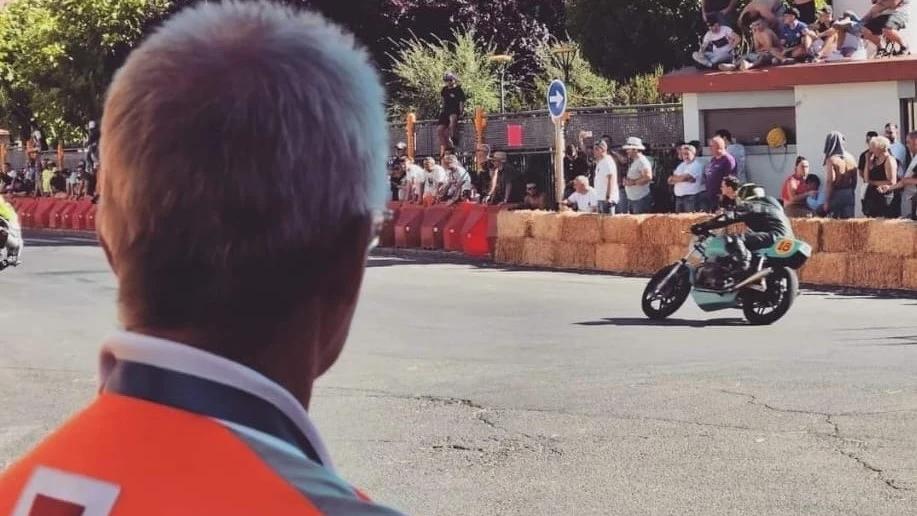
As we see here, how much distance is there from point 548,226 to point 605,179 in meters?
0.94

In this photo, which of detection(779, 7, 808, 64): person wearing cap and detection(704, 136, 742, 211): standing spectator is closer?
detection(704, 136, 742, 211): standing spectator

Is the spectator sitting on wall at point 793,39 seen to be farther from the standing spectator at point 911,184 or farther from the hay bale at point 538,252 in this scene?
the standing spectator at point 911,184

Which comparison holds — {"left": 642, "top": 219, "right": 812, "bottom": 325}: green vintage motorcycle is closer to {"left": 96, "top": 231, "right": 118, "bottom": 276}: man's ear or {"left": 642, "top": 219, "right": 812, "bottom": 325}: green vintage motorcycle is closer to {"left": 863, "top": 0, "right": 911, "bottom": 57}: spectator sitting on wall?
{"left": 863, "top": 0, "right": 911, "bottom": 57}: spectator sitting on wall

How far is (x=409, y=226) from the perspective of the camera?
2323 centimetres

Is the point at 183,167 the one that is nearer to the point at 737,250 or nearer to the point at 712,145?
the point at 737,250

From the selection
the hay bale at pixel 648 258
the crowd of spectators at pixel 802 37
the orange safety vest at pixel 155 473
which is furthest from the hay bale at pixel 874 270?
the orange safety vest at pixel 155 473

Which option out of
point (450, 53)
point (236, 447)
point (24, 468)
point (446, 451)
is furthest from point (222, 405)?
point (450, 53)

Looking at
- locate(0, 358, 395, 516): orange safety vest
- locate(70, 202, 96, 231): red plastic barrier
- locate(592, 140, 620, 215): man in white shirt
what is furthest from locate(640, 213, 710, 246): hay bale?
locate(70, 202, 96, 231): red plastic barrier

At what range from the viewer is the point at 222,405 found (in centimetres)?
132

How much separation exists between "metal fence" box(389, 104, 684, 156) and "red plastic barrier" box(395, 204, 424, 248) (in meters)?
2.62

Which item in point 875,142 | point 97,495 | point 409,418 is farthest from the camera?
point 875,142

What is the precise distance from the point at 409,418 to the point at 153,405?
23.3ft

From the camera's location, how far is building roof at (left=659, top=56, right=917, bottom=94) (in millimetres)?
20906

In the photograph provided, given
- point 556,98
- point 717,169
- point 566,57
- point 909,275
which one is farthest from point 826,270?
point 566,57
